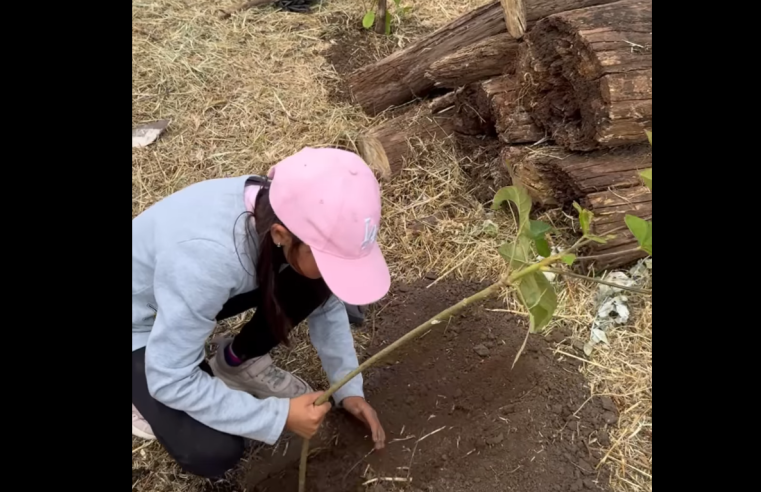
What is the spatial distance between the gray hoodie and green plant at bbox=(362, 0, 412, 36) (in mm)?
2315

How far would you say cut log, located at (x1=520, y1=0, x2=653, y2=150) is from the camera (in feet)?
6.15

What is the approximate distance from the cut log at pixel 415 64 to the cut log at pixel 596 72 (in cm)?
37

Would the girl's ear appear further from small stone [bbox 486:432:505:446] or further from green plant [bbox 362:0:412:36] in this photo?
green plant [bbox 362:0:412:36]

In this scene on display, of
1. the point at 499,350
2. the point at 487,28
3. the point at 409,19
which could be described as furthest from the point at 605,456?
the point at 409,19

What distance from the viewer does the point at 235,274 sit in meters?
1.19

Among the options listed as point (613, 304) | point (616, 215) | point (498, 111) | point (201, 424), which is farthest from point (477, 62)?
point (201, 424)

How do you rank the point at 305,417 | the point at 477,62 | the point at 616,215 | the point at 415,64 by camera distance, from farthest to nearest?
1. the point at 415,64
2. the point at 477,62
3. the point at 616,215
4. the point at 305,417

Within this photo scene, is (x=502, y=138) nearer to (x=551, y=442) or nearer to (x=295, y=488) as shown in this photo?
(x=551, y=442)

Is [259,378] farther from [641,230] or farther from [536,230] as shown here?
[641,230]

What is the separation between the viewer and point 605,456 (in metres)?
1.58

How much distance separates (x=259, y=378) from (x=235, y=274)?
0.58m

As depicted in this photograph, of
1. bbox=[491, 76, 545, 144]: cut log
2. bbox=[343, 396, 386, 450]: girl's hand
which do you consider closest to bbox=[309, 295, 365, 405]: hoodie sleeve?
bbox=[343, 396, 386, 450]: girl's hand

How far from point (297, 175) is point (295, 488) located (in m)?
0.87

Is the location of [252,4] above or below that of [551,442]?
above
